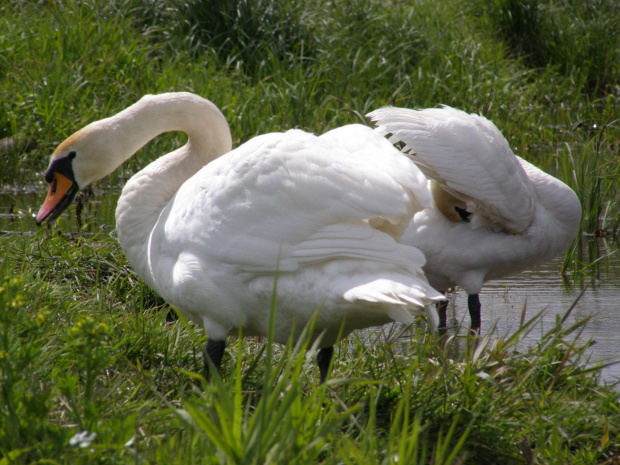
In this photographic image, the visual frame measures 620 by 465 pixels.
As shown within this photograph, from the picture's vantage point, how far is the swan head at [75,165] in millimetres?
3912

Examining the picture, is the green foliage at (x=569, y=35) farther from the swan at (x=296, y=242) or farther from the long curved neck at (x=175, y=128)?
the swan at (x=296, y=242)

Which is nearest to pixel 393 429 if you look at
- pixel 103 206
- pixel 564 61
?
pixel 103 206

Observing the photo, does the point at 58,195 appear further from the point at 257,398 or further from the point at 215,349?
the point at 257,398

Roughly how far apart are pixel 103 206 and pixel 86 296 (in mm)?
2402

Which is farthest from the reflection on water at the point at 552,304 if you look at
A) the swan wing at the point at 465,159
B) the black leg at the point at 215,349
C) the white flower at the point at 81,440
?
the white flower at the point at 81,440

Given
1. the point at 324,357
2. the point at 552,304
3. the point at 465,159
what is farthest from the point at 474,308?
the point at 324,357

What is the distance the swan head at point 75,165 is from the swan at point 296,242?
22.7 inches

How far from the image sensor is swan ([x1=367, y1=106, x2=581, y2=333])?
14.4 feet

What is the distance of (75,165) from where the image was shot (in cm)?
394

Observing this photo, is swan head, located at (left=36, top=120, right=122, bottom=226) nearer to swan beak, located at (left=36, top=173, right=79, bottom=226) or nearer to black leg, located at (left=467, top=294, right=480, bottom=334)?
swan beak, located at (left=36, top=173, right=79, bottom=226)

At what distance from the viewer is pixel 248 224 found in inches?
125

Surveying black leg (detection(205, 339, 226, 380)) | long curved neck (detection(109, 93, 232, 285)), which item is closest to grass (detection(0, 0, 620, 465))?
black leg (detection(205, 339, 226, 380))

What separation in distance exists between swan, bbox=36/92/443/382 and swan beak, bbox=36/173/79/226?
0.61 meters

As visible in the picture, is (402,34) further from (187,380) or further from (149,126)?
(187,380)
